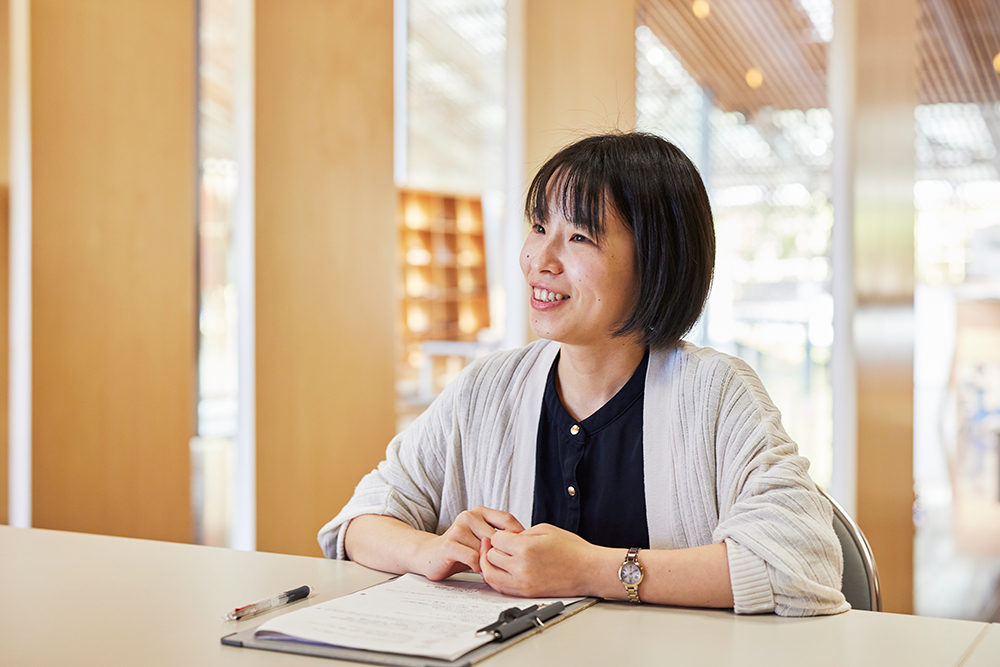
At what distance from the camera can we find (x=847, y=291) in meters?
3.50

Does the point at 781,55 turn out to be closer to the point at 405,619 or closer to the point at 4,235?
the point at 4,235

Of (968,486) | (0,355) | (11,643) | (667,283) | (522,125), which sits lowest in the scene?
(968,486)

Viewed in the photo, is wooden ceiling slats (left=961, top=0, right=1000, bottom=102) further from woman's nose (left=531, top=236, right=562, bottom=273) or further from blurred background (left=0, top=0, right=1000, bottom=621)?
woman's nose (left=531, top=236, right=562, bottom=273)

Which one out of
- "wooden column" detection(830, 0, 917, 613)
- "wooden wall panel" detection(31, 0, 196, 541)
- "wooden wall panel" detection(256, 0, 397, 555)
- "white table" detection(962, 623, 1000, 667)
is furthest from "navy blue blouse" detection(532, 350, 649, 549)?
"wooden column" detection(830, 0, 917, 613)

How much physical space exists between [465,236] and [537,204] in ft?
25.9

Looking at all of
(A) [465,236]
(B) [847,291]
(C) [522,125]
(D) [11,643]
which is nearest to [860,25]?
(B) [847,291]

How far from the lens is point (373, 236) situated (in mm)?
3242

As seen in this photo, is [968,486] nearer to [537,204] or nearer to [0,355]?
[537,204]

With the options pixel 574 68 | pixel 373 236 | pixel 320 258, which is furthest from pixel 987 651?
pixel 574 68

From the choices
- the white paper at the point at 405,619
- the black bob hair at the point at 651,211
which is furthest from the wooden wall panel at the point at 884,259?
the white paper at the point at 405,619

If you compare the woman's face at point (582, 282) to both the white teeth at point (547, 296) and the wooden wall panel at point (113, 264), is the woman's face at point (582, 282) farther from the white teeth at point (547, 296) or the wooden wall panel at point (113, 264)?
the wooden wall panel at point (113, 264)

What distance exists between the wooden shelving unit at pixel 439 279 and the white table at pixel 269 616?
23.2 feet

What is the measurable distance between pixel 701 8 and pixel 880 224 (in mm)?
1324

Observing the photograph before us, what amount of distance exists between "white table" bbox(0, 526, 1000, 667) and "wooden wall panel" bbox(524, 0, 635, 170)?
256 centimetres
